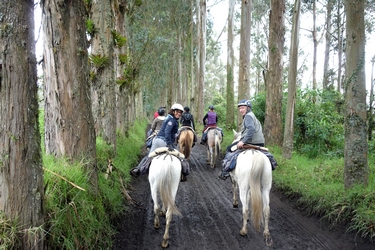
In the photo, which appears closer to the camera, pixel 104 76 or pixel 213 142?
pixel 104 76

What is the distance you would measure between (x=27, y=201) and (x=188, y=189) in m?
5.36

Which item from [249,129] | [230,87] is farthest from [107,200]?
[230,87]

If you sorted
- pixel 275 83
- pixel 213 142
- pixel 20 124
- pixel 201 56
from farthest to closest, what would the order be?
1. pixel 201 56
2. pixel 213 142
3. pixel 275 83
4. pixel 20 124

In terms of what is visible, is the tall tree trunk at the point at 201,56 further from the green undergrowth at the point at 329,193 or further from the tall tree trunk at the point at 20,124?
the tall tree trunk at the point at 20,124

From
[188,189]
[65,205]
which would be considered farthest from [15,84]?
[188,189]

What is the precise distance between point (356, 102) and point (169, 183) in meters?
3.86

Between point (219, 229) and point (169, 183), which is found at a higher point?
point (169, 183)

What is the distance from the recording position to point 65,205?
3645 mm

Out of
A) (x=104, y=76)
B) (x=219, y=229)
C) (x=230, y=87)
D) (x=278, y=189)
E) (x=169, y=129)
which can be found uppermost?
(x=230, y=87)

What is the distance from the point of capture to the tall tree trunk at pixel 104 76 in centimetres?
763

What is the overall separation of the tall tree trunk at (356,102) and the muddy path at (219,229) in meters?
1.27

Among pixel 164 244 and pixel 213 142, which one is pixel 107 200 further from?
pixel 213 142

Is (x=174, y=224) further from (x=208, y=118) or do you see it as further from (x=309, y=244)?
(x=208, y=118)

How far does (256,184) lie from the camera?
4.78 m
